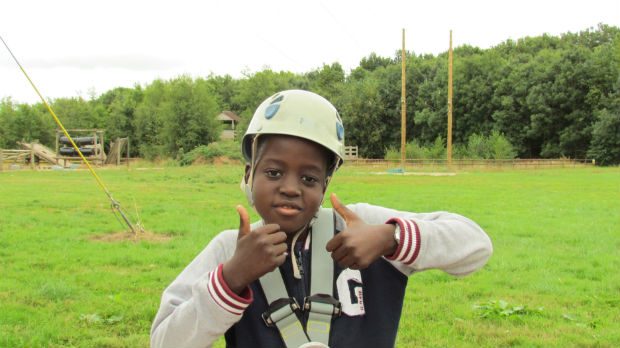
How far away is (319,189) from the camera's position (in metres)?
2.00

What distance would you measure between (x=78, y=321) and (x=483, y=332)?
372cm

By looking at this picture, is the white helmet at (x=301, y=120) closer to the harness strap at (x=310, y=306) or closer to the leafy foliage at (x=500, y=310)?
the harness strap at (x=310, y=306)

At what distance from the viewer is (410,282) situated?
746cm

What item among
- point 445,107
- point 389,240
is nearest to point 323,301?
point 389,240

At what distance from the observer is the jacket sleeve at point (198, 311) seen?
1.67 m

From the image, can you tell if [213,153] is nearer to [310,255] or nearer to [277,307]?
[310,255]

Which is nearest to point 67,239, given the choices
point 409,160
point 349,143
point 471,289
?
point 471,289

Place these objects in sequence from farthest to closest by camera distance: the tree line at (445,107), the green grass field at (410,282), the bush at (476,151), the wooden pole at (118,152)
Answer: the tree line at (445,107) → the bush at (476,151) → the wooden pole at (118,152) → the green grass field at (410,282)

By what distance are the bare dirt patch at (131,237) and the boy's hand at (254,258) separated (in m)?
9.35

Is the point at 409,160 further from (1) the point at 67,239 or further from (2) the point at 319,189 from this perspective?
(2) the point at 319,189

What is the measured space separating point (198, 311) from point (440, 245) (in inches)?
31.0

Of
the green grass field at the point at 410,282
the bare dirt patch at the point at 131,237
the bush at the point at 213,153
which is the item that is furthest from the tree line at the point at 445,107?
the bare dirt patch at the point at 131,237

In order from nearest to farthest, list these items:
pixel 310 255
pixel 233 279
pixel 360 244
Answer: pixel 233 279
pixel 360 244
pixel 310 255

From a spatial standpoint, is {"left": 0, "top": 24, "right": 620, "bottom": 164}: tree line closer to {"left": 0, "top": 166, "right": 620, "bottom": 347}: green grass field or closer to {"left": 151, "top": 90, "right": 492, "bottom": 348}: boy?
{"left": 0, "top": 166, "right": 620, "bottom": 347}: green grass field
